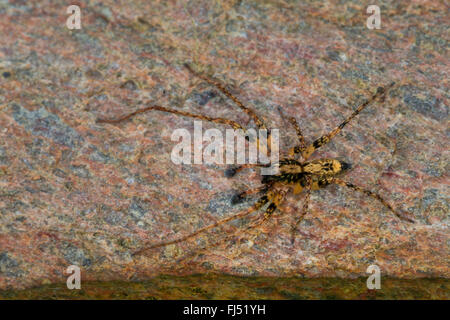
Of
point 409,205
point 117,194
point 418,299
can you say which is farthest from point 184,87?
point 418,299

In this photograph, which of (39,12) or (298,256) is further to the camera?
(39,12)

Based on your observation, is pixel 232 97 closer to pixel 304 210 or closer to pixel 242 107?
pixel 242 107

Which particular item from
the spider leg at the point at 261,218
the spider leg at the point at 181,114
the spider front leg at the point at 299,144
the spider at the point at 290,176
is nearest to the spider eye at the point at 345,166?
the spider at the point at 290,176

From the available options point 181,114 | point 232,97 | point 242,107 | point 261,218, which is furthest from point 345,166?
point 181,114

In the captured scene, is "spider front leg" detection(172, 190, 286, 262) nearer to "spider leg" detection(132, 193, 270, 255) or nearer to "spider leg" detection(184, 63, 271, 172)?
"spider leg" detection(132, 193, 270, 255)

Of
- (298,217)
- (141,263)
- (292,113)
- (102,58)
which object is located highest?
(102,58)

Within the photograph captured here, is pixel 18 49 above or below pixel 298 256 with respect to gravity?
above

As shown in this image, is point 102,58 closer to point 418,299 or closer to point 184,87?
point 184,87
